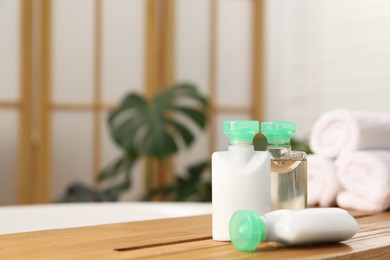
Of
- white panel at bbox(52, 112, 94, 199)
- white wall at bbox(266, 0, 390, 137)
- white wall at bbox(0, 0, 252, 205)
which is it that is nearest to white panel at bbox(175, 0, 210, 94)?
white wall at bbox(0, 0, 252, 205)

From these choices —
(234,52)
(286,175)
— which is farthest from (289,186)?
(234,52)

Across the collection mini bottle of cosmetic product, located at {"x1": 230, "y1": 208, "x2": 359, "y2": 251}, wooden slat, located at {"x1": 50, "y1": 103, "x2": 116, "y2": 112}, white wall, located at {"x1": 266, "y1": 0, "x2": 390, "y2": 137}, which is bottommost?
mini bottle of cosmetic product, located at {"x1": 230, "y1": 208, "x2": 359, "y2": 251}

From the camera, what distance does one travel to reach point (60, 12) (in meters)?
2.66

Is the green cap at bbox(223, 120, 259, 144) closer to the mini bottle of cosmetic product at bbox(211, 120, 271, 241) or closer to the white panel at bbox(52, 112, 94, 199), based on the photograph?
the mini bottle of cosmetic product at bbox(211, 120, 271, 241)

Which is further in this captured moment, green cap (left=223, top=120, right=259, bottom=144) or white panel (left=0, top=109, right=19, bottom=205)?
white panel (left=0, top=109, right=19, bottom=205)

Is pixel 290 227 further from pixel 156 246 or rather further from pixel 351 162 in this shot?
pixel 351 162

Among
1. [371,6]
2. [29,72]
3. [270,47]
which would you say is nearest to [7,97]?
[29,72]

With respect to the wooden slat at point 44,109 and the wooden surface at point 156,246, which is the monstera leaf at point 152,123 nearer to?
the wooden slat at point 44,109

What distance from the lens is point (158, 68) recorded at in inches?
114

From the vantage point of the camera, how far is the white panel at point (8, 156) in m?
2.56

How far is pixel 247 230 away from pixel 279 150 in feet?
0.57

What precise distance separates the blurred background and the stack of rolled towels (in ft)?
4.94

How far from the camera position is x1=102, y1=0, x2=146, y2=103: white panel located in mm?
2793

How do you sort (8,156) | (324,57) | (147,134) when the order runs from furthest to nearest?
(324,57)
(8,156)
(147,134)
